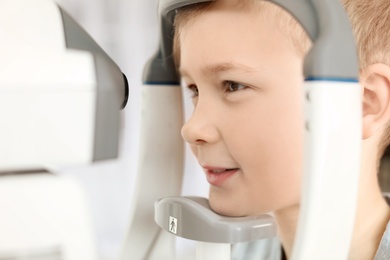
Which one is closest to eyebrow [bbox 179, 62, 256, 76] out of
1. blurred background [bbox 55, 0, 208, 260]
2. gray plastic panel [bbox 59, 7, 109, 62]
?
gray plastic panel [bbox 59, 7, 109, 62]

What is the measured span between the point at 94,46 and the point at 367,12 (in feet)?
1.38

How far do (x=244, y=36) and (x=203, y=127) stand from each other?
119 mm

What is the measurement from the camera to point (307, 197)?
47 cm

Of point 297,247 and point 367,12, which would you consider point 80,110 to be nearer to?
point 297,247

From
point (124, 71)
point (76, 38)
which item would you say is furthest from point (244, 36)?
point (124, 71)

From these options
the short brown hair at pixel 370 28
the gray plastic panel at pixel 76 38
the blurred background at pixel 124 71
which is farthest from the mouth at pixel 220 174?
the blurred background at pixel 124 71

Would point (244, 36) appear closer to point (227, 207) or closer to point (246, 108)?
point (246, 108)

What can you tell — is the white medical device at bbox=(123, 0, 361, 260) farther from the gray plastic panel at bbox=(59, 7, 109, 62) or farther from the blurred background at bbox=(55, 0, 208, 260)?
the blurred background at bbox=(55, 0, 208, 260)

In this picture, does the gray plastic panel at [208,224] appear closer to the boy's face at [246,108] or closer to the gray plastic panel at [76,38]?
the boy's face at [246,108]

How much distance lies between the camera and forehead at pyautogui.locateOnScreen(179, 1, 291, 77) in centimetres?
64

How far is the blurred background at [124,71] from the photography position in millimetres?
1232

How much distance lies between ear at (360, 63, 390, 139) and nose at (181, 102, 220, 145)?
0.61 feet

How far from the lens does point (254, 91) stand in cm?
65

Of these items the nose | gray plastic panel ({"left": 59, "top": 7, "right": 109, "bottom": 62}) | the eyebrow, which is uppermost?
gray plastic panel ({"left": 59, "top": 7, "right": 109, "bottom": 62})
